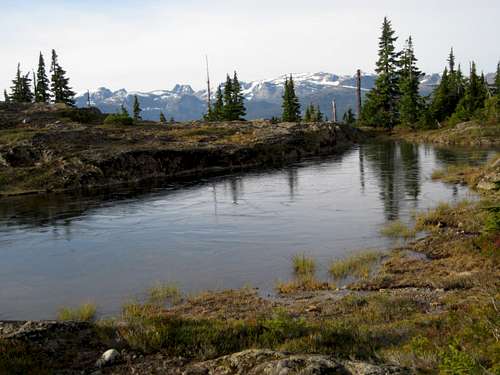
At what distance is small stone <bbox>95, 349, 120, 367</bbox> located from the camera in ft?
25.5

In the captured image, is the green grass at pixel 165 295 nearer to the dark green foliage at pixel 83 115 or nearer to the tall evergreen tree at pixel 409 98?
the dark green foliage at pixel 83 115

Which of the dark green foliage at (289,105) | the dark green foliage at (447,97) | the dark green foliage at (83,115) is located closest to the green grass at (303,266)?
the dark green foliage at (83,115)

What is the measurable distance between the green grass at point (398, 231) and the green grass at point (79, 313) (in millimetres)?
12236

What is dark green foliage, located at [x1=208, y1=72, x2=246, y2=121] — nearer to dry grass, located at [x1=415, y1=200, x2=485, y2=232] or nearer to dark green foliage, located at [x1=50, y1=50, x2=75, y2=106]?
dark green foliage, located at [x1=50, y1=50, x2=75, y2=106]

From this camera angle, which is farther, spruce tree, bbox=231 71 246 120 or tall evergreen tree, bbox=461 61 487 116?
spruce tree, bbox=231 71 246 120

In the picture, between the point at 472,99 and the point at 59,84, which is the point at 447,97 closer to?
the point at 472,99

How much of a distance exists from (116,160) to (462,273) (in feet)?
117

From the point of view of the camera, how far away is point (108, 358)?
786 centimetres

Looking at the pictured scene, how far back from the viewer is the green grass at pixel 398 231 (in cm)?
2000

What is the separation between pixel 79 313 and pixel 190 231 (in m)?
11.0

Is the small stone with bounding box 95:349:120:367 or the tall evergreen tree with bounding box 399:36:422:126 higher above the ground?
the tall evergreen tree with bounding box 399:36:422:126

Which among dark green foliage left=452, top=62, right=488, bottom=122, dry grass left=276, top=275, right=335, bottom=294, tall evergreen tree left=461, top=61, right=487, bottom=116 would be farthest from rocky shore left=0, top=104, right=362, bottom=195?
dry grass left=276, top=275, right=335, bottom=294

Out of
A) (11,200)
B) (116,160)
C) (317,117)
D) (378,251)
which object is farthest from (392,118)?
(378,251)

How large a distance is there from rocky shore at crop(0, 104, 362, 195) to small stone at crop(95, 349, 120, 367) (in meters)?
35.0
